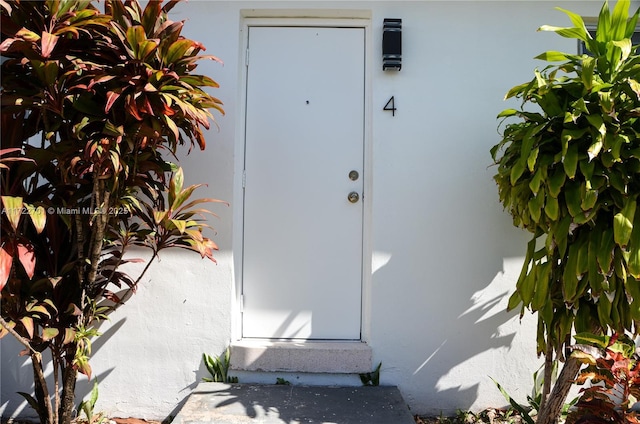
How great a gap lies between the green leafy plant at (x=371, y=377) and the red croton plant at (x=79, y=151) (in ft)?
4.17

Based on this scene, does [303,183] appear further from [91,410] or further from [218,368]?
[91,410]

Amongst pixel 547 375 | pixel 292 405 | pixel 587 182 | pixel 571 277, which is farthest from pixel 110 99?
pixel 547 375

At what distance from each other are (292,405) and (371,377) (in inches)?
22.6

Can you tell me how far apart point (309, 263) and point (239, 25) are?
1592mm

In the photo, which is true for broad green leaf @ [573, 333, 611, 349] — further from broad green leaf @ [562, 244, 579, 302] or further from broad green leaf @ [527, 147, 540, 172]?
broad green leaf @ [527, 147, 540, 172]

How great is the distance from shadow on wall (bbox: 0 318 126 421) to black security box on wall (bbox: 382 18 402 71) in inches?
91.3

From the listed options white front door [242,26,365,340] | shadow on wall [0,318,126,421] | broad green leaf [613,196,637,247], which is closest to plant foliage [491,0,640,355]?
broad green leaf [613,196,637,247]

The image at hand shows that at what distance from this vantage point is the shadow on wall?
306 centimetres

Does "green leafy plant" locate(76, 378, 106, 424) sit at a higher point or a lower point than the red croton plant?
lower

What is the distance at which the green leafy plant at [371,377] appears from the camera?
3.07 metres

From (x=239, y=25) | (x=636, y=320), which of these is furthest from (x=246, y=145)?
(x=636, y=320)

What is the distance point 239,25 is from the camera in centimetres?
317

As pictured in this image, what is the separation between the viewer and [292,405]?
2762 millimetres

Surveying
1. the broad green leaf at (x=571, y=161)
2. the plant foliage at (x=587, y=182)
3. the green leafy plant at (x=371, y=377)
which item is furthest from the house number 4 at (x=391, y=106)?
the green leafy plant at (x=371, y=377)
